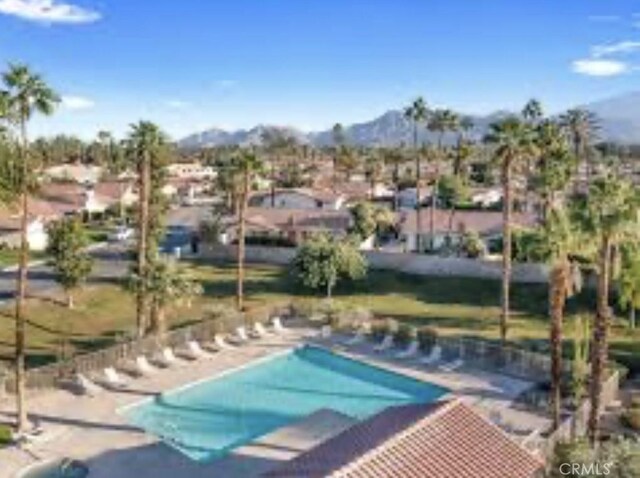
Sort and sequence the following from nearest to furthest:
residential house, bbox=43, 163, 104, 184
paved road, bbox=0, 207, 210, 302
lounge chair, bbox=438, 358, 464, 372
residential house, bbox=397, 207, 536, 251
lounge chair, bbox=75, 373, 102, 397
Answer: lounge chair, bbox=75, 373, 102, 397 → lounge chair, bbox=438, 358, 464, 372 → paved road, bbox=0, 207, 210, 302 → residential house, bbox=397, 207, 536, 251 → residential house, bbox=43, 163, 104, 184

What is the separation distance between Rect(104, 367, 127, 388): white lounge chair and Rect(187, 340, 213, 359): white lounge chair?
16.4 ft

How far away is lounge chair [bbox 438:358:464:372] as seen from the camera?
4447 cm

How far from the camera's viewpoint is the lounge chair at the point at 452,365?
146 ft

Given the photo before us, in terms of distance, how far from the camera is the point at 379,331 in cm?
5003

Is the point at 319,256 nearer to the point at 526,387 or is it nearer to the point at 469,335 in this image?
the point at 469,335

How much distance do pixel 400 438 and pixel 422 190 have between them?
317 ft

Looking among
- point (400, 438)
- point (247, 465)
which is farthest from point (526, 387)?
point (400, 438)

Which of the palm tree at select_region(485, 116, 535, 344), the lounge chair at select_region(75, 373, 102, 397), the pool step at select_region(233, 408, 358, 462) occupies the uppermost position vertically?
the palm tree at select_region(485, 116, 535, 344)

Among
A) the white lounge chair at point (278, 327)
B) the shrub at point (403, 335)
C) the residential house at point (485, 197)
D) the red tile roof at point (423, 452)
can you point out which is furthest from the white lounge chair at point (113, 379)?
the residential house at point (485, 197)

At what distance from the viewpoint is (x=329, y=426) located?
37.0 metres

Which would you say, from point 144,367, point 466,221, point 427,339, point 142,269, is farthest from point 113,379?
point 466,221

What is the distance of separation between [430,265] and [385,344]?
20.6 meters
